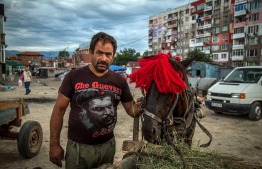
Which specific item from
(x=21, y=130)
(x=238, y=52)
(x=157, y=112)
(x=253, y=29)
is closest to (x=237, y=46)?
(x=238, y=52)

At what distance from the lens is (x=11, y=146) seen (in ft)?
19.8

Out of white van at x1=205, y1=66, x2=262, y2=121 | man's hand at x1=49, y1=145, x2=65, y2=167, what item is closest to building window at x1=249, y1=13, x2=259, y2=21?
white van at x1=205, y1=66, x2=262, y2=121

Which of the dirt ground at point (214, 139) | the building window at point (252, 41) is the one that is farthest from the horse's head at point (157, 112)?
the building window at point (252, 41)

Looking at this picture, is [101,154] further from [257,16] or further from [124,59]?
[124,59]

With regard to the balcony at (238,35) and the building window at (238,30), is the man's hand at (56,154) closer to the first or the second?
the balcony at (238,35)

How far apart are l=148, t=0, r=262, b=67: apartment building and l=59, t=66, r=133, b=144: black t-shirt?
147 feet

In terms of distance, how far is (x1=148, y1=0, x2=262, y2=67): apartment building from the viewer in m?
54.8

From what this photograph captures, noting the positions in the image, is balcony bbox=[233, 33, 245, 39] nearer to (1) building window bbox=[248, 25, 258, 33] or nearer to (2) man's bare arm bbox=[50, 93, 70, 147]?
(1) building window bbox=[248, 25, 258, 33]

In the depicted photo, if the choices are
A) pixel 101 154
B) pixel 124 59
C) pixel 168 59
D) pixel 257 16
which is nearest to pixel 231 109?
pixel 168 59

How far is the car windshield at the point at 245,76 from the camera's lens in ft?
33.7

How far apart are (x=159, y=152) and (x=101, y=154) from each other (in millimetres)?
718

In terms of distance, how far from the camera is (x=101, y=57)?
2.49 meters

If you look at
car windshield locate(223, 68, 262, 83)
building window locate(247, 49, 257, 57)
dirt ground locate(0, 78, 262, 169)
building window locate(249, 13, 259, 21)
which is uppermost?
building window locate(249, 13, 259, 21)

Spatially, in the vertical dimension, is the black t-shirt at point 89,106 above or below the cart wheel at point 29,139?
above
